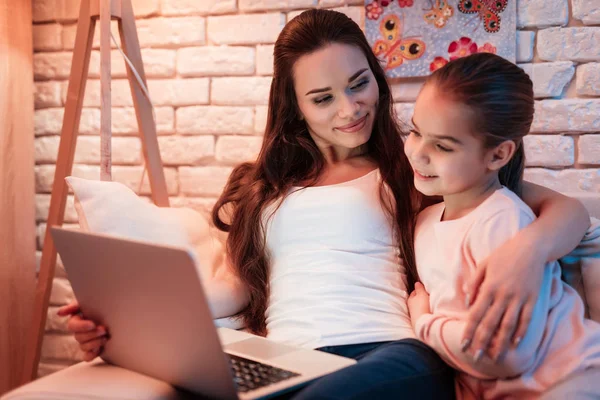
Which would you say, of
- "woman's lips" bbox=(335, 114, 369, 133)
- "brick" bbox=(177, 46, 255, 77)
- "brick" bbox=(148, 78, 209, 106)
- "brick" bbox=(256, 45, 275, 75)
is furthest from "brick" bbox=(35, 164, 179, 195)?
"woman's lips" bbox=(335, 114, 369, 133)

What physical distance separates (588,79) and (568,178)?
10.4 inches

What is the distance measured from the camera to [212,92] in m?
1.98

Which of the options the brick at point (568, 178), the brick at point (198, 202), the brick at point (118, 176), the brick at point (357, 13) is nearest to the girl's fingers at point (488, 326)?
the brick at point (568, 178)

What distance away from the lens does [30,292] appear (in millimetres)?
2074

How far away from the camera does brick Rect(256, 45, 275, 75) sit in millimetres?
1912

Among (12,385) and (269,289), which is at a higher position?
(269,289)

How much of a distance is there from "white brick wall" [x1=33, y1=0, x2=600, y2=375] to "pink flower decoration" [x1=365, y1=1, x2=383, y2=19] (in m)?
0.05

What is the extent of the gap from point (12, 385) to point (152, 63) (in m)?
1.10

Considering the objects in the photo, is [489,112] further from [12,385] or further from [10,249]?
[12,385]

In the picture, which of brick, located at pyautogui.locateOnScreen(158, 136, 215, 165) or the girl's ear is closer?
the girl's ear

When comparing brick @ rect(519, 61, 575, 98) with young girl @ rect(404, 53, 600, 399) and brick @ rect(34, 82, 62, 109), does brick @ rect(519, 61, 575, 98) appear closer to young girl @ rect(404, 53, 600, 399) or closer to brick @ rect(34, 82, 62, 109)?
young girl @ rect(404, 53, 600, 399)

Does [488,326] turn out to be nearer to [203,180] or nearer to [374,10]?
[374,10]

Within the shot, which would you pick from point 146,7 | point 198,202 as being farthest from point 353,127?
point 146,7

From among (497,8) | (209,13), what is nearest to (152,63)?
(209,13)
